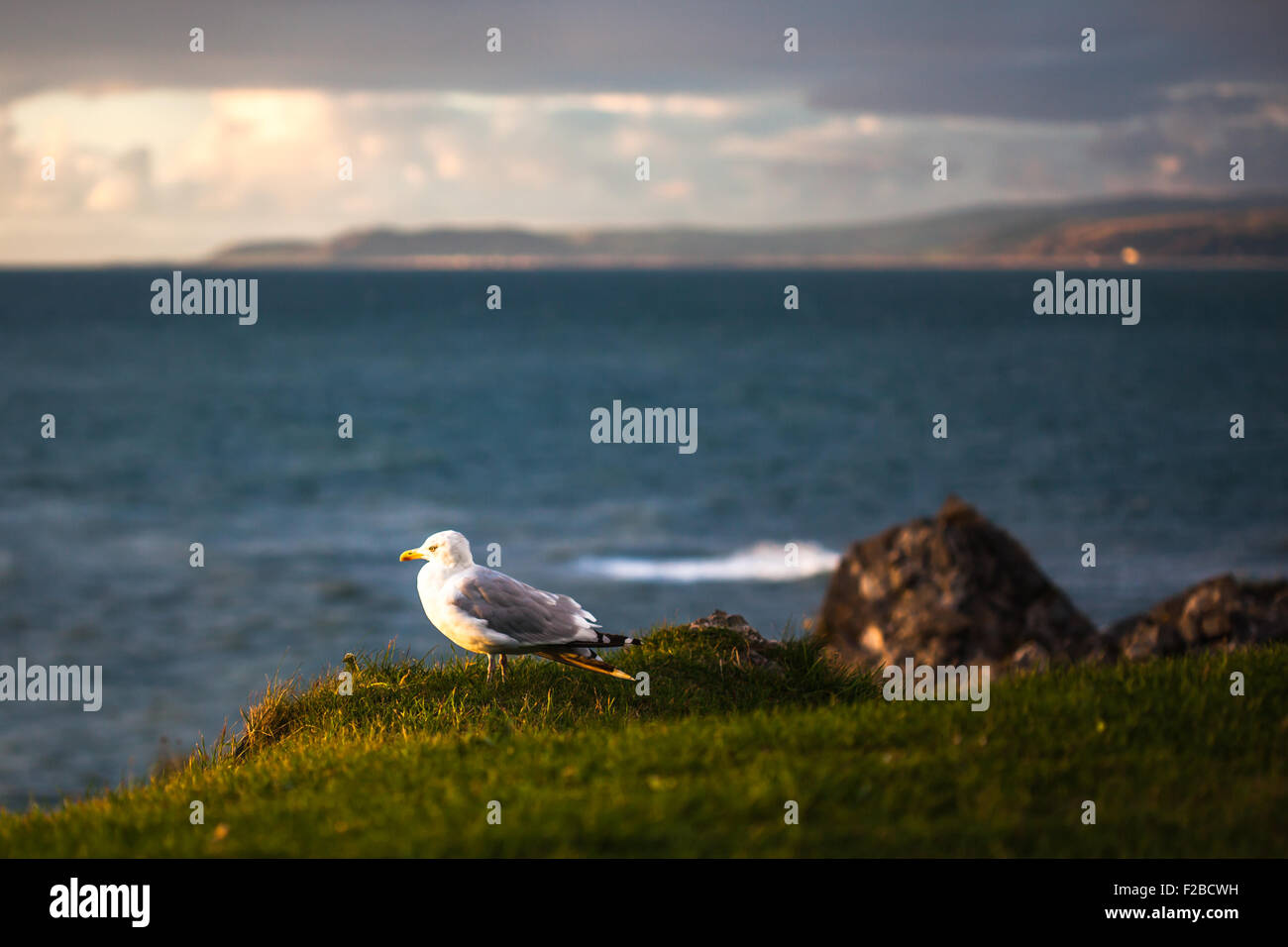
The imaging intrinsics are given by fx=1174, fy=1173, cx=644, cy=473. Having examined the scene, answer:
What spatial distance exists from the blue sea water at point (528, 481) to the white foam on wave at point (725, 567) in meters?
0.19

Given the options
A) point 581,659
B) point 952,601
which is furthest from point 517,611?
point 952,601

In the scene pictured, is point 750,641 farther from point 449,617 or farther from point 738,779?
point 738,779

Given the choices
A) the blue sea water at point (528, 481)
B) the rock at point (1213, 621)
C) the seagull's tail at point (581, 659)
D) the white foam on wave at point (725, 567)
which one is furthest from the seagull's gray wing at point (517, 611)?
the white foam on wave at point (725, 567)

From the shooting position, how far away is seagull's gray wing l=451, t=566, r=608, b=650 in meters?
9.07

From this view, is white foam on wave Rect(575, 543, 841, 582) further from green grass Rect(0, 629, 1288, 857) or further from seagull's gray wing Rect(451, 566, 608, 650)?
seagull's gray wing Rect(451, 566, 608, 650)

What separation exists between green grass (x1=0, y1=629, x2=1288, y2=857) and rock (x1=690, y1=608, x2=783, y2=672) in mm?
1024

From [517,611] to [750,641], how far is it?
121 inches

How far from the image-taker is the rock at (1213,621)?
523 inches

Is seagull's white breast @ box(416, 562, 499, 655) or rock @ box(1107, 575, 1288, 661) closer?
seagull's white breast @ box(416, 562, 499, 655)

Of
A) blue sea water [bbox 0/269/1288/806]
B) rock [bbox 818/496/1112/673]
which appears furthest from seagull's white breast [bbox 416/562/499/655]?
rock [bbox 818/496/1112/673]

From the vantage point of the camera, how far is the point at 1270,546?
41.3 metres

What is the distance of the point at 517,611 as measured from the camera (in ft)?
29.7
